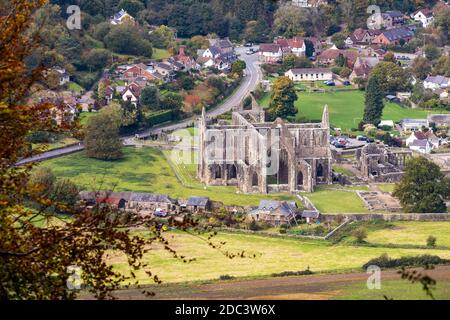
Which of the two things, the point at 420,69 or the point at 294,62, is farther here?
the point at 294,62

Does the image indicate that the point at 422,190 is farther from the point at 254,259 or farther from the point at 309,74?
the point at 309,74

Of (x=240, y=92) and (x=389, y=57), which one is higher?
(x=389, y=57)

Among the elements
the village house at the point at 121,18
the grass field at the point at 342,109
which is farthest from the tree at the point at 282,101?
the village house at the point at 121,18

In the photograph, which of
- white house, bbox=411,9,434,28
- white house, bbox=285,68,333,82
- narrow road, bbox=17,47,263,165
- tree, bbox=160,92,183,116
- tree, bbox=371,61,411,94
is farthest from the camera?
white house, bbox=411,9,434,28

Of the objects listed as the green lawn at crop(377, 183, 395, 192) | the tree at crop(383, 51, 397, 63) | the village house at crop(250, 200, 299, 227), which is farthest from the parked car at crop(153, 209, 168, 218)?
the tree at crop(383, 51, 397, 63)

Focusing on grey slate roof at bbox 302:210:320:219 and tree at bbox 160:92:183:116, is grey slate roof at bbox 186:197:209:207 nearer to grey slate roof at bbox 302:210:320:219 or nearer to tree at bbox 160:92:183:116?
grey slate roof at bbox 302:210:320:219

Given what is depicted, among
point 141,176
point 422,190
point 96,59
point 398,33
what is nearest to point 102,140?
point 141,176
